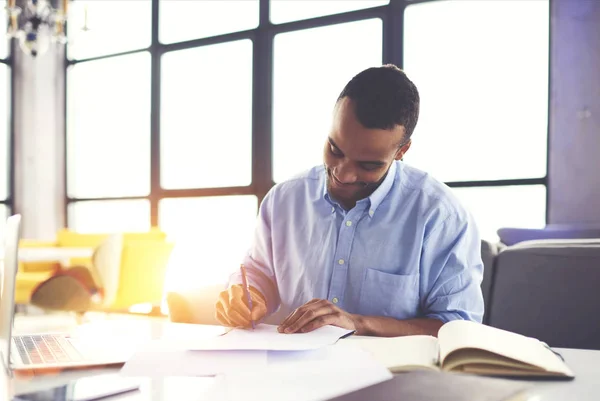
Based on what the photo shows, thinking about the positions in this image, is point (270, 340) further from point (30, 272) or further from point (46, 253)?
point (30, 272)

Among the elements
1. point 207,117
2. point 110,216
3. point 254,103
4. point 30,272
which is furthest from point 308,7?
point 30,272

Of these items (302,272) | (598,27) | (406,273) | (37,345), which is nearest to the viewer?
(37,345)

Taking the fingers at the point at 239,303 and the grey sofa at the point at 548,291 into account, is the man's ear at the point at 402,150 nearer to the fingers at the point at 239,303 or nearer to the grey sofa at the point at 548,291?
the fingers at the point at 239,303

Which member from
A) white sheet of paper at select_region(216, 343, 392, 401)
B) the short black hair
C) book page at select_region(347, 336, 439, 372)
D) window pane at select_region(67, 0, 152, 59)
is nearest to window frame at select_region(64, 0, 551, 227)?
window pane at select_region(67, 0, 152, 59)

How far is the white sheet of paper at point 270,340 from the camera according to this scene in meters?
0.80

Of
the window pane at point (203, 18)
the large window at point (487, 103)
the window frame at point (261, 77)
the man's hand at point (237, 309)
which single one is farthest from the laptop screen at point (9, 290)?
the window pane at point (203, 18)

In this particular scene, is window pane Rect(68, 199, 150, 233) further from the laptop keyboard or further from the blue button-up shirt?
the laptop keyboard

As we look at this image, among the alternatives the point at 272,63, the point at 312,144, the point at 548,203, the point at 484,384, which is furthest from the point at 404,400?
the point at 272,63

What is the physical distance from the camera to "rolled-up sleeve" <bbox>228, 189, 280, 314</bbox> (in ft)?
4.75

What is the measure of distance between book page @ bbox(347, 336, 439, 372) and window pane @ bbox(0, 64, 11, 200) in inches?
230

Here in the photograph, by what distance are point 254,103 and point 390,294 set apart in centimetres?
365

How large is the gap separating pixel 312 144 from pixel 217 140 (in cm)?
97

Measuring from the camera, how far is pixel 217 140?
201 inches

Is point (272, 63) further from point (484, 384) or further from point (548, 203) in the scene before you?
point (484, 384)
